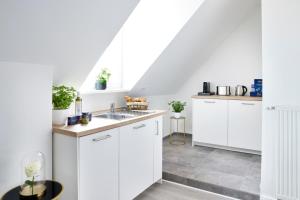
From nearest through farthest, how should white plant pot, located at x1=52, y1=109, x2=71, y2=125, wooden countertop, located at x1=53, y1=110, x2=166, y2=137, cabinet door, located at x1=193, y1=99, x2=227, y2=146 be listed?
wooden countertop, located at x1=53, y1=110, x2=166, y2=137 < white plant pot, located at x1=52, y1=109, x2=71, y2=125 < cabinet door, located at x1=193, y1=99, x2=227, y2=146

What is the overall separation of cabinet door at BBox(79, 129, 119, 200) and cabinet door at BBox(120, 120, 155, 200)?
98 millimetres

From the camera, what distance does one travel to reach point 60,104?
2.02 meters

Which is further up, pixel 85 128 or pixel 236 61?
pixel 236 61

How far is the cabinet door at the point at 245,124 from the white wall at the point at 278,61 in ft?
4.24

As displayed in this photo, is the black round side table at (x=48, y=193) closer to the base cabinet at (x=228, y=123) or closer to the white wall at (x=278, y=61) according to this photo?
the white wall at (x=278, y=61)

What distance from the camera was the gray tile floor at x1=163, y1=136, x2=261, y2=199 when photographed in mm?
2619

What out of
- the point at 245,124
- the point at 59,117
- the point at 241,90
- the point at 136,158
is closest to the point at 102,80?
the point at 59,117

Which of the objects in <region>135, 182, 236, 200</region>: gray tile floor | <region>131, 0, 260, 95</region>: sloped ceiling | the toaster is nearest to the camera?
<region>135, 182, 236, 200</region>: gray tile floor

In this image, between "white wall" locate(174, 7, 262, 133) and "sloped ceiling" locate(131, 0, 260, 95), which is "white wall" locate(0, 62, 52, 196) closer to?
Result: "sloped ceiling" locate(131, 0, 260, 95)

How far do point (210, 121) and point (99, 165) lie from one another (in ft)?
8.03

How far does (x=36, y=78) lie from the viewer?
177 centimetres

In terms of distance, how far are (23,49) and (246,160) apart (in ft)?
10.2

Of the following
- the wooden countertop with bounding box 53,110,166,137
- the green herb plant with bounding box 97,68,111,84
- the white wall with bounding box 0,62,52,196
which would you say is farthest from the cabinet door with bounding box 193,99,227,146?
the white wall with bounding box 0,62,52,196

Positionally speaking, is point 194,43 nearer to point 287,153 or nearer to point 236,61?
point 236,61
